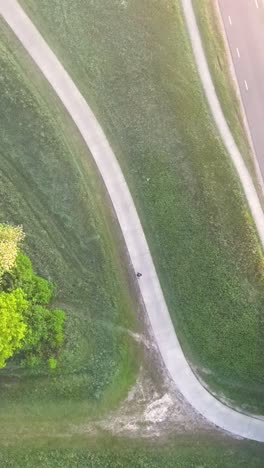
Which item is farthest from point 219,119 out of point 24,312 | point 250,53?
point 24,312

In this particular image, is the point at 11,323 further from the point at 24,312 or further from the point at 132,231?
the point at 132,231

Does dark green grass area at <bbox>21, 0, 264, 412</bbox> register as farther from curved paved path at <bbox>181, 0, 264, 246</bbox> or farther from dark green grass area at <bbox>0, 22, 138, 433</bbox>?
dark green grass area at <bbox>0, 22, 138, 433</bbox>

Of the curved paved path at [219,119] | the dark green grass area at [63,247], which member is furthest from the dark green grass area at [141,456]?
the curved paved path at [219,119]

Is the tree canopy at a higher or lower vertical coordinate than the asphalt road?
lower

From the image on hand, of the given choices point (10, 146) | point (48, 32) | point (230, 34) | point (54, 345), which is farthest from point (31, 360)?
point (230, 34)

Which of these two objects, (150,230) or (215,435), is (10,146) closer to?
(150,230)

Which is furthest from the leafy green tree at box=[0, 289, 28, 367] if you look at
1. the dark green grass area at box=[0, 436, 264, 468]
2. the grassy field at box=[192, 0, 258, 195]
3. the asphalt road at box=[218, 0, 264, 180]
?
the asphalt road at box=[218, 0, 264, 180]
